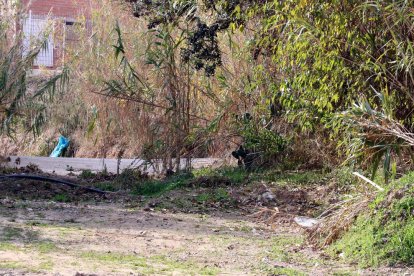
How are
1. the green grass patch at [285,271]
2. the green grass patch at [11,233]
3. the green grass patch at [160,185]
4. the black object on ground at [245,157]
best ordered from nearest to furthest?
the green grass patch at [285,271] → the green grass patch at [11,233] → the green grass patch at [160,185] → the black object on ground at [245,157]

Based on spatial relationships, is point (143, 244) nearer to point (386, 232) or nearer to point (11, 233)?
point (11, 233)

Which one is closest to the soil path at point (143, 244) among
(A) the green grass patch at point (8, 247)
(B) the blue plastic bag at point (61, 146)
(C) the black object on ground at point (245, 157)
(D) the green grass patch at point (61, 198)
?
(A) the green grass patch at point (8, 247)

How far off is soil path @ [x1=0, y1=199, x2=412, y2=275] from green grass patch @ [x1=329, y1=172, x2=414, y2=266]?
19 cm

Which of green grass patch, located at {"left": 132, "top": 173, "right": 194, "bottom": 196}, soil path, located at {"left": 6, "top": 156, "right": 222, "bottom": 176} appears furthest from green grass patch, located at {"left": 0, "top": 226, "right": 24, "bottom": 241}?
soil path, located at {"left": 6, "top": 156, "right": 222, "bottom": 176}

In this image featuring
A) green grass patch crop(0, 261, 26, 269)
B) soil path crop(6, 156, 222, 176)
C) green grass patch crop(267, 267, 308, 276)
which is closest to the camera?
green grass patch crop(0, 261, 26, 269)

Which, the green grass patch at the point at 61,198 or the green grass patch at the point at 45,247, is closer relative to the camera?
the green grass patch at the point at 45,247

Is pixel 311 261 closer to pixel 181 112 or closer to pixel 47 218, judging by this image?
pixel 47 218

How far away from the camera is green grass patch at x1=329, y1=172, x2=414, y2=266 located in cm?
720

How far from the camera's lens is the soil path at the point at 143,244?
7070mm

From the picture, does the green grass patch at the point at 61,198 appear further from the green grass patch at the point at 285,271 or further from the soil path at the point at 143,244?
the green grass patch at the point at 285,271

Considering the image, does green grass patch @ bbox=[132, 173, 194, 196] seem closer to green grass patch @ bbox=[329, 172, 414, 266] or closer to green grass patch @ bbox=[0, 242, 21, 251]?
green grass patch @ bbox=[0, 242, 21, 251]

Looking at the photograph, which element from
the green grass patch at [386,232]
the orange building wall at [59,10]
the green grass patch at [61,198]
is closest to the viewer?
the green grass patch at [386,232]

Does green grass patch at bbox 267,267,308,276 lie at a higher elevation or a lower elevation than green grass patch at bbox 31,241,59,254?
lower

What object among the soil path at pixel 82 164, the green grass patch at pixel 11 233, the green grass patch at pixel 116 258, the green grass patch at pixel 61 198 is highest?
the soil path at pixel 82 164
